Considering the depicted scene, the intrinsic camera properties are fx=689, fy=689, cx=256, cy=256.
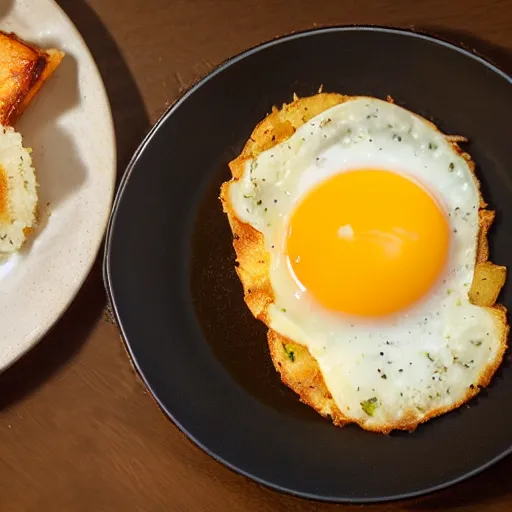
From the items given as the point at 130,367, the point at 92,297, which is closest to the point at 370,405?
the point at 130,367

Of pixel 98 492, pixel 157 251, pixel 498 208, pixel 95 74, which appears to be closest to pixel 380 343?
pixel 498 208

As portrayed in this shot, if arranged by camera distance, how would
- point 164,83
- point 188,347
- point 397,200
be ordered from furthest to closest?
point 164,83, point 188,347, point 397,200

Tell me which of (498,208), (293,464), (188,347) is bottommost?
(293,464)

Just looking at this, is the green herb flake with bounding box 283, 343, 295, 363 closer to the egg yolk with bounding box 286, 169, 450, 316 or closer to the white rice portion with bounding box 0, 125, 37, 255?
the egg yolk with bounding box 286, 169, 450, 316

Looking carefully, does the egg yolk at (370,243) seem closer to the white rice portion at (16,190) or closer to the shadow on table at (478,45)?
the shadow on table at (478,45)

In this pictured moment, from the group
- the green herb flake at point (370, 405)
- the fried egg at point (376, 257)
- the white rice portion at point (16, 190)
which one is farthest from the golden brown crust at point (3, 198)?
the green herb flake at point (370, 405)

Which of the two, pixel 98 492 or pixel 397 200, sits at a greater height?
pixel 397 200

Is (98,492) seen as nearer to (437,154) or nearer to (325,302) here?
(325,302)

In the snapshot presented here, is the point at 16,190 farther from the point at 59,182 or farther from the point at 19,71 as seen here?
the point at 19,71
